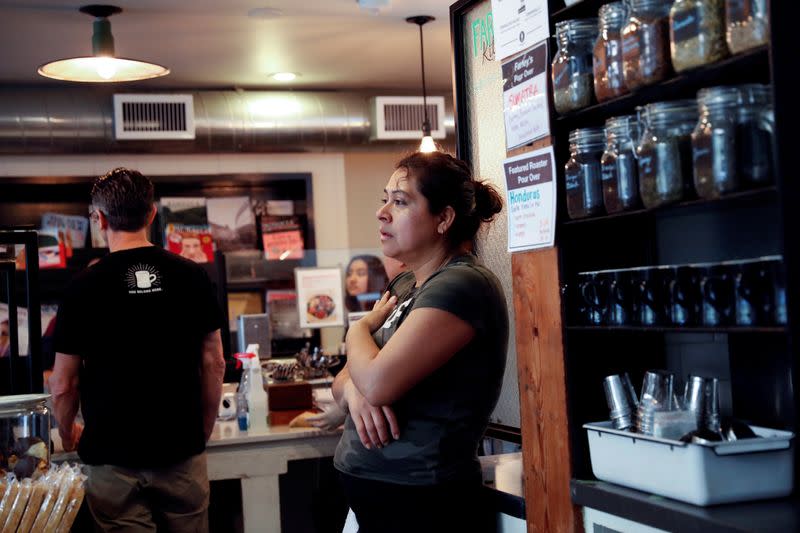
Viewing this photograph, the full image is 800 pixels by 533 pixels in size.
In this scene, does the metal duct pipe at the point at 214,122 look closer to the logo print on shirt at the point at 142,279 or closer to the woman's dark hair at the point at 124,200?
the woman's dark hair at the point at 124,200

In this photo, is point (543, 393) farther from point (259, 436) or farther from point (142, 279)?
point (259, 436)

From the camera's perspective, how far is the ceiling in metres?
4.99

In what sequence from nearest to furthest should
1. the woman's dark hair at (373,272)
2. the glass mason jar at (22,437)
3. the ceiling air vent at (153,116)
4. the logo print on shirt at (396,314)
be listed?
the logo print on shirt at (396,314), the glass mason jar at (22,437), the ceiling air vent at (153,116), the woman's dark hair at (373,272)

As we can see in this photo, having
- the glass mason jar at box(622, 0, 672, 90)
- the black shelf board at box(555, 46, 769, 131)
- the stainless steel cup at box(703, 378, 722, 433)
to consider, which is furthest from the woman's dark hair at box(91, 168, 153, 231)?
the stainless steel cup at box(703, 378, 722, 433)

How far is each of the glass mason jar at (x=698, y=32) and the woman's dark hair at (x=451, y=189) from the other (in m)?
0.70

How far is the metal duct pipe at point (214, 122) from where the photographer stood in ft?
19.4

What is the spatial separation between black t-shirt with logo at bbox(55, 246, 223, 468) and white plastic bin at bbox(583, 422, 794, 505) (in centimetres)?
169

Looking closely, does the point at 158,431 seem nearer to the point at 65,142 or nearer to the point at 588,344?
the point at 588,344

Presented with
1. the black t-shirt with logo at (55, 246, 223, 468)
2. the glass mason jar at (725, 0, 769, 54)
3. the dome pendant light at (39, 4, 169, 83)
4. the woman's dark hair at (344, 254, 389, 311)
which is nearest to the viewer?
the glass mason jar at (725, 0, 769, 54)

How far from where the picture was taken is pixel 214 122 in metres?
6.24

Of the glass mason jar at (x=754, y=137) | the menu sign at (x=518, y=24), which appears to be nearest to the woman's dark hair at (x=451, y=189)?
the menu sign at (x=518, y=24)

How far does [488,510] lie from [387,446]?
0.44 meters

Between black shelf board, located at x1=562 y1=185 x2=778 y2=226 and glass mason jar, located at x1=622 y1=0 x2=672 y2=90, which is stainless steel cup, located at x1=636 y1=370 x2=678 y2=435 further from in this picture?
glass mason jar, located at x1=622 y1=0 x2=672 y2=90

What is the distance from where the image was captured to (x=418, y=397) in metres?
1.98
